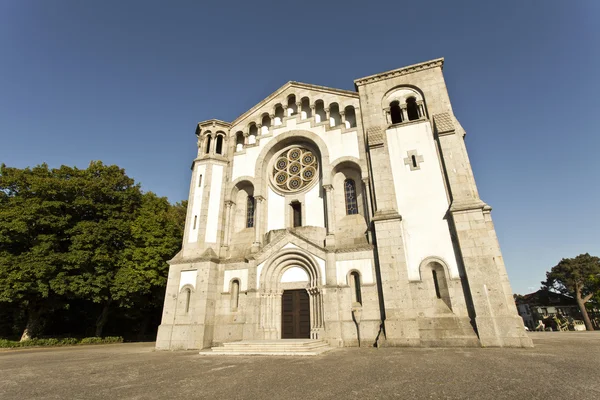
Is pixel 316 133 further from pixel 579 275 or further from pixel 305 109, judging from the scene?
pixel 579 275

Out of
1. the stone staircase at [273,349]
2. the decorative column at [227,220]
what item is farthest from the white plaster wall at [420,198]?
the decorative column at [227,220]

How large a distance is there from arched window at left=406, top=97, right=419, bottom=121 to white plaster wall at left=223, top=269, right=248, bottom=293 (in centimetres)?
1467

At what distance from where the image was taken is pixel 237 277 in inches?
726

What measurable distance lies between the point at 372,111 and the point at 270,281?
1253 centimetres

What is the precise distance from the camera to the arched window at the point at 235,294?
18028mm

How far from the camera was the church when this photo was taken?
546 inches

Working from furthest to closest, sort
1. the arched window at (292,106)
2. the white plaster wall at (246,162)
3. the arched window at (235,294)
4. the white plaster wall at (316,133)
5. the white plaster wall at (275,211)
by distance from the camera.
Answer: the arched window at (292,106) < the white plaster wall at (246,162) < the white plaster wall at (275,211) < the white plaster wall at (316,133) < the arched window at (235,294)

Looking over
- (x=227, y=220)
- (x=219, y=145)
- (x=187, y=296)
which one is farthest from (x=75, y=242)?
(x=219, y=145)

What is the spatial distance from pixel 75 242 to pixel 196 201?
9.78 m

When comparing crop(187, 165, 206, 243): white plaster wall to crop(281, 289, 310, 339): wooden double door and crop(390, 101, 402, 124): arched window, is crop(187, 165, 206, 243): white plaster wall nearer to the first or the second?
crop(281, 289, 310, 339): wooden double door

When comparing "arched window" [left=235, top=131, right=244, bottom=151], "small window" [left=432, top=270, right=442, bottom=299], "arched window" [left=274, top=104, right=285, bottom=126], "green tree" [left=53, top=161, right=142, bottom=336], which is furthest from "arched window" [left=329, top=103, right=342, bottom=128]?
"green tree" [left=53, top=161, right=142, bottom=336]

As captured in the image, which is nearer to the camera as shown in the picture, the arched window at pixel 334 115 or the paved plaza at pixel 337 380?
the paved plaza at pixel 337 380

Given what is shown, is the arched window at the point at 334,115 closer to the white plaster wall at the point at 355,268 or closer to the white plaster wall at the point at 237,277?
the white plaster wall at the point at 355,268

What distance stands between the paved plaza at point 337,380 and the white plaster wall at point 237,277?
815cm
